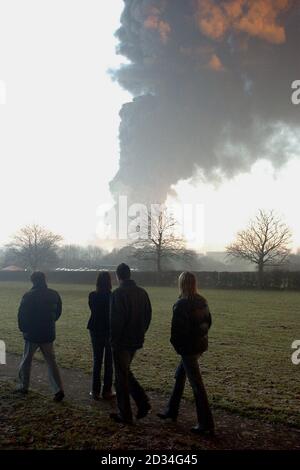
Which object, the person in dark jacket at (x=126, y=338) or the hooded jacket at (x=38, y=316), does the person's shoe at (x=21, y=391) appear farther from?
the person in dark jacket at (x=126, y=338)

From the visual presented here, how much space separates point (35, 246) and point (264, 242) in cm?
4510

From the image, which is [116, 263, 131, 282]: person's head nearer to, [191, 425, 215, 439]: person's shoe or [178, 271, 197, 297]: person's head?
[178, 271, 197, 297]: person's head

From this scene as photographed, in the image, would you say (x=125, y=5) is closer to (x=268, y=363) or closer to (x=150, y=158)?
(x=150, y=158)

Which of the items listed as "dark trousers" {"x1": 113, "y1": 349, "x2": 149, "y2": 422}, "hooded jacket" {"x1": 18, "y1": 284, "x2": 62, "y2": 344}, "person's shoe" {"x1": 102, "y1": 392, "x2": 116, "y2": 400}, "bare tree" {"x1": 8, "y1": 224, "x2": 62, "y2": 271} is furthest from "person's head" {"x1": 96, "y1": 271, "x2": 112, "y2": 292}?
"bare tree" {"x1": 8, "y1": 224, "x2": 62, "y2": 271}

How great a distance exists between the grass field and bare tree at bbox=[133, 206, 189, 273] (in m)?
42.8

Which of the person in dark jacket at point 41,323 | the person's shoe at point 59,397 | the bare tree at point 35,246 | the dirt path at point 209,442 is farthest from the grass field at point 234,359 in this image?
the bare tree at point 35,246

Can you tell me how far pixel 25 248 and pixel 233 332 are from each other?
3038 inches

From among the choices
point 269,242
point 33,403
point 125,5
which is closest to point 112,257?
point 269,242

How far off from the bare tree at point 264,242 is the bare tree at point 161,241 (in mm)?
7500

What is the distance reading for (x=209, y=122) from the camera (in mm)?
100438

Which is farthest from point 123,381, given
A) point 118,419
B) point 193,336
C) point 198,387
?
point 193,336

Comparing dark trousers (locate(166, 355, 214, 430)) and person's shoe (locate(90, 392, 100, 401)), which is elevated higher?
dark trousers (locate(166, 355, 214, 430))

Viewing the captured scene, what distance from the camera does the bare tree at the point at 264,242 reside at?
6053 cm

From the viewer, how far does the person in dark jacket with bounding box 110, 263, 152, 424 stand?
6.80 meters
